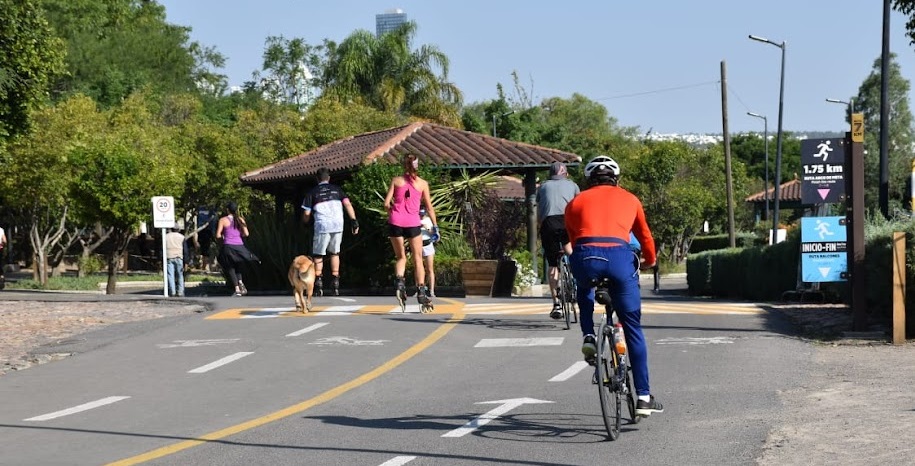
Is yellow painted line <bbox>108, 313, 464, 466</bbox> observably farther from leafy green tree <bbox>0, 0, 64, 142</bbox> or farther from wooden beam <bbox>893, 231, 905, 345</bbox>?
leafy green tree <bbox>0, 0, 64, 142</bbox>

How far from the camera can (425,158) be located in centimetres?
2906

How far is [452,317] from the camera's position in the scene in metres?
17.2

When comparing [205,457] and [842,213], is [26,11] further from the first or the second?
[205,457]

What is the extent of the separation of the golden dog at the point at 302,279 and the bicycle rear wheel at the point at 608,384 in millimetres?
9398

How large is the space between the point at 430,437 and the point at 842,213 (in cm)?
1628

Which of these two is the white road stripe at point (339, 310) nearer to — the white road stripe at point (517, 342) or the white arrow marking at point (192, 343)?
the white arrow marking at point (192, 343)

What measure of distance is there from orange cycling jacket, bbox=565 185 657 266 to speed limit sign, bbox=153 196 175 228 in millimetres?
23000

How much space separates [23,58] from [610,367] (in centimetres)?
2633

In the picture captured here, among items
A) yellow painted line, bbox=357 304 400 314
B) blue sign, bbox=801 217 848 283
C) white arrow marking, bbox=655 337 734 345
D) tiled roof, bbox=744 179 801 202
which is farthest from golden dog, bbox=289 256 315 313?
tiled roof, bbox=744 179 801 202

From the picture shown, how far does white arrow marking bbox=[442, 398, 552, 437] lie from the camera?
8738 millimetres

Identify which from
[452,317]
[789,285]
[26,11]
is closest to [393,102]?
[26,11]

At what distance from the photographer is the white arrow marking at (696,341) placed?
14000 mm


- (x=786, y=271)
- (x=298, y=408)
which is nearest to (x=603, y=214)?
(x=298, y=408)

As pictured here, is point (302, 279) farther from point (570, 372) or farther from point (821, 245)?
point (821, 245)
